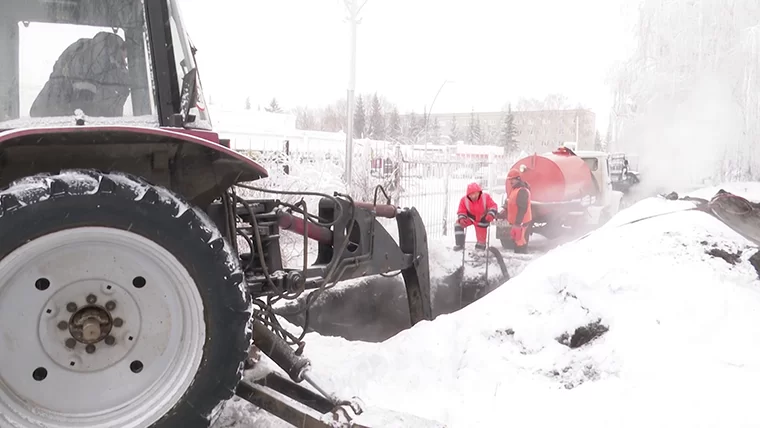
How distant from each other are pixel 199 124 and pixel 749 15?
16.4 meters

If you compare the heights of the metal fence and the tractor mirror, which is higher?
the tractor mirror

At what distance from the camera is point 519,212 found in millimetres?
10148

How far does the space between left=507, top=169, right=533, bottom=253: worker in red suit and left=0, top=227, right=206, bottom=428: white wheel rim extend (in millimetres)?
8454

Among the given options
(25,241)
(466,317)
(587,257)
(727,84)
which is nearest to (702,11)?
(727,84)

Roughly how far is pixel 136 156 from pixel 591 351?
2745 mm

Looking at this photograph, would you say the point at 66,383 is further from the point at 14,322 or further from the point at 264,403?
the point at 264,403

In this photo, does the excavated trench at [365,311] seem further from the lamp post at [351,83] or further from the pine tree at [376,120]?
the pine tree at [376,120]

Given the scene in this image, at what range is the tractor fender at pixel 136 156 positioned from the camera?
2199mm

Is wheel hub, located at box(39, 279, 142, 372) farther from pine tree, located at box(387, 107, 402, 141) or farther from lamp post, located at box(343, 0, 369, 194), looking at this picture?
pine tree, located at box(387, 107, 402, 141)

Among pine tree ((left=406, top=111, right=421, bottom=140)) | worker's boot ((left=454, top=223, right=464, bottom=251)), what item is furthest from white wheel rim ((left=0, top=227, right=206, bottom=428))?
pine tree ((left=406, top=111, right=421, bottom=140))

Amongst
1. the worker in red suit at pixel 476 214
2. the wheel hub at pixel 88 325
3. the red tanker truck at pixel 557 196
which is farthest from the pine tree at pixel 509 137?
the wheel hub at pixel 88 325

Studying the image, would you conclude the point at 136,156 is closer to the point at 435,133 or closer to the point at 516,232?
the point at 516,232

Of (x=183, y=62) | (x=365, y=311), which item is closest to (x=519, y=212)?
(x=365, y=311)

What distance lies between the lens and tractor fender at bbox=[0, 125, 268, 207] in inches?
86.6
